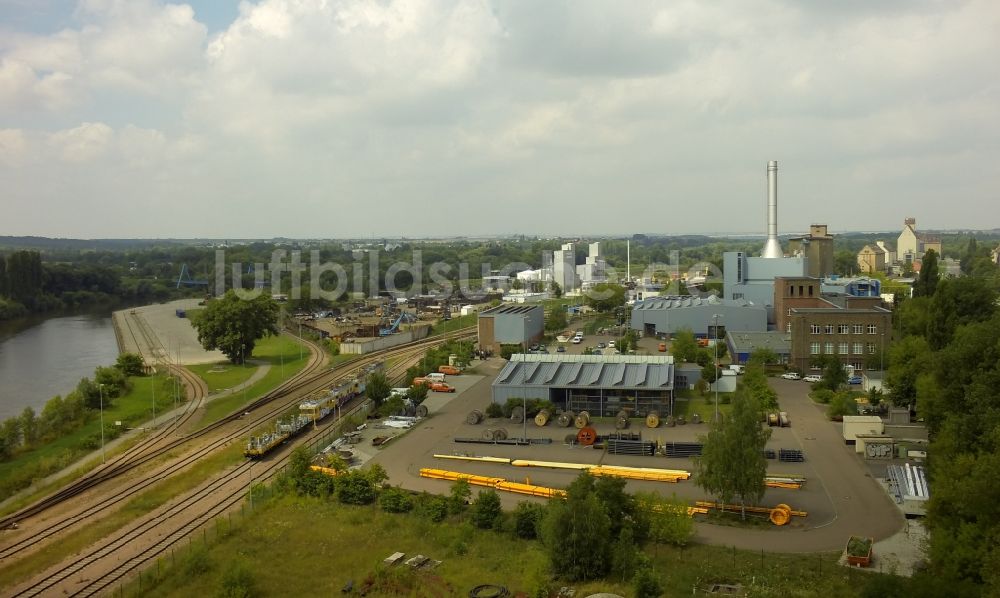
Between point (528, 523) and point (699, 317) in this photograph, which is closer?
point (528, 523)

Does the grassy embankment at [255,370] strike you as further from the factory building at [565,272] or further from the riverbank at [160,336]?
the factory building at [565,272]

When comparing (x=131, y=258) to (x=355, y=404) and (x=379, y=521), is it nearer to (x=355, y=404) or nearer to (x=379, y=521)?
(x=355, y=404)

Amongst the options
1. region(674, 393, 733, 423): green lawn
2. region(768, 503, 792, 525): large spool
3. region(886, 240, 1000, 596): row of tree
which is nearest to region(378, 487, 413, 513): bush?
region(768, 503, 792, 525): large spool

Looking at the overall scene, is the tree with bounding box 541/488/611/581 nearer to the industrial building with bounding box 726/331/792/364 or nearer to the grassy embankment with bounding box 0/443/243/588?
the grassy embankment with bounding box 0/443/243/588

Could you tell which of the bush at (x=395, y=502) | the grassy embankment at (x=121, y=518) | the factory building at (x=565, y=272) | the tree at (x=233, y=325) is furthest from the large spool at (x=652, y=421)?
the factory building at (x=565, y=272)

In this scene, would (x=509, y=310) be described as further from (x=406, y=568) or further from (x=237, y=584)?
(x=237, y=584)

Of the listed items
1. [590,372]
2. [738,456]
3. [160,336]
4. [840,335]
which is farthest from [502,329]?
[160,336]
